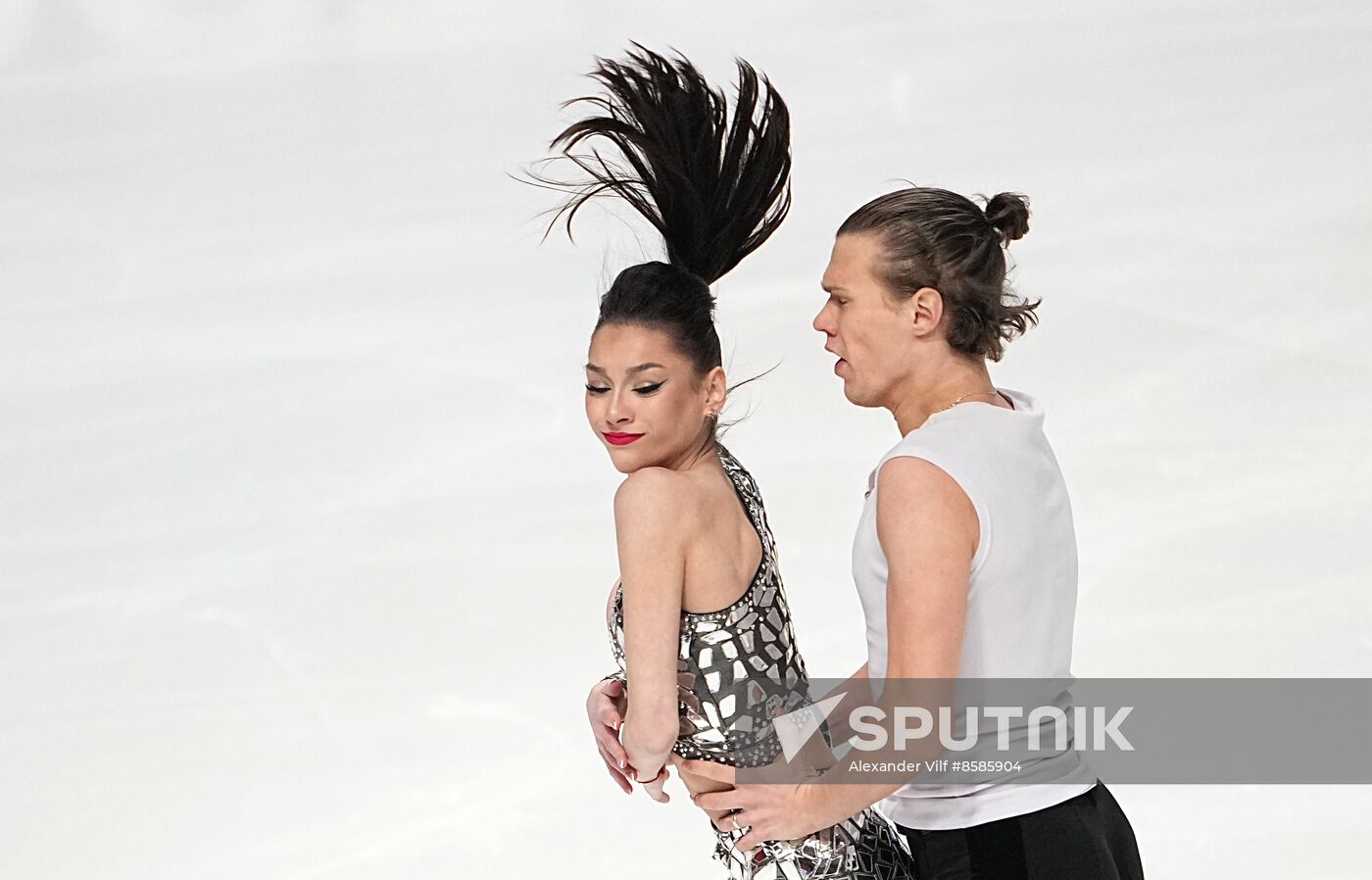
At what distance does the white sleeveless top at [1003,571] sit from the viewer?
6.61 feet

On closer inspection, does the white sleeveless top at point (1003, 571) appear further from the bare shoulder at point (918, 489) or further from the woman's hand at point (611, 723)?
the woman's hand at point (611, 723)

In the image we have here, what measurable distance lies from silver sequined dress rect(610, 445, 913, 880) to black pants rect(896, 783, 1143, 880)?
16 cm

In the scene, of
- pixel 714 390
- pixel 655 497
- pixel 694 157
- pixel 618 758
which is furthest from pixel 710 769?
pixel 694 157

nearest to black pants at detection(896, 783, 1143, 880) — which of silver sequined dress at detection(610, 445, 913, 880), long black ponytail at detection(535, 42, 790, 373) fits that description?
silver sequined dress at detection(610, 445, 913, 880)

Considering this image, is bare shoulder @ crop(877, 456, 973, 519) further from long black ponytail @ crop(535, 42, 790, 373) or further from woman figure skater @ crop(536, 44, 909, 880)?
long black ponytail @ crop(535, 42, 790, 373)

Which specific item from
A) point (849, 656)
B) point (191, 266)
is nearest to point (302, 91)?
point (191, 266)

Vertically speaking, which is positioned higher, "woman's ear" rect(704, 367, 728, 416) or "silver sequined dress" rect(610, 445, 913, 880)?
"woman's ear" rect(704, 367, 728, 416)

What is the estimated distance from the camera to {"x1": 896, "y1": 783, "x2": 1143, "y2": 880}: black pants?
212 centimetres

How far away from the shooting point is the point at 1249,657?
5191mm

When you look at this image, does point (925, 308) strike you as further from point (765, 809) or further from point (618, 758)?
point (618, 758)

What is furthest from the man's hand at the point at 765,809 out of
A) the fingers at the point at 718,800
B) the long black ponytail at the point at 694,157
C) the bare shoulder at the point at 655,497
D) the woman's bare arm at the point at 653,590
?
the long black ponytail at the point at 694,157

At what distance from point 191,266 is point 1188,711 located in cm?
426

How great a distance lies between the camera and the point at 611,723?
2.49m

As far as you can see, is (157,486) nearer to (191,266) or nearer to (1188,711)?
(191,266)
